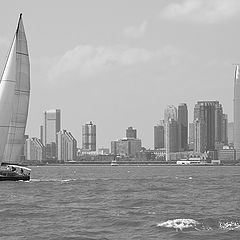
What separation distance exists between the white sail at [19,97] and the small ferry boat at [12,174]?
123 cm

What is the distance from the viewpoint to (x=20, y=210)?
186 feet

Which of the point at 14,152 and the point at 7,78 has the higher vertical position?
the point at 7,78

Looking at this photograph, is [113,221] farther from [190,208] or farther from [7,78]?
[7,78]

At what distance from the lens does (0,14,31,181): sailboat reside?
96.5m

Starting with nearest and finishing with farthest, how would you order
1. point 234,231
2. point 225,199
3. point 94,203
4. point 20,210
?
point 234,231 < point 20,210 < point 94,203 < point 225,199

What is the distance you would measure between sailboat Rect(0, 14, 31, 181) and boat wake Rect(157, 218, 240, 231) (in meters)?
51.5

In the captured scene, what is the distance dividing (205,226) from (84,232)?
7.17 metres

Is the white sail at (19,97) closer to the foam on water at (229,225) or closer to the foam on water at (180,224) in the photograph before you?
the foam on water at (180,224)

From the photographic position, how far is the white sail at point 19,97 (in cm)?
9906

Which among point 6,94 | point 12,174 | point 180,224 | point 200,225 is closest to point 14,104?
point 6,94

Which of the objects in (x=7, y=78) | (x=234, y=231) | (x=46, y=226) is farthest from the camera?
(x=7, y=78)

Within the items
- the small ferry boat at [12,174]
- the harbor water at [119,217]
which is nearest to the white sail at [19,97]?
the small ferry boat at [12,174]

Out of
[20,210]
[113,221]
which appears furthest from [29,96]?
[113,221]

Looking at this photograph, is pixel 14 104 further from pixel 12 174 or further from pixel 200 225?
pixel 200 225
